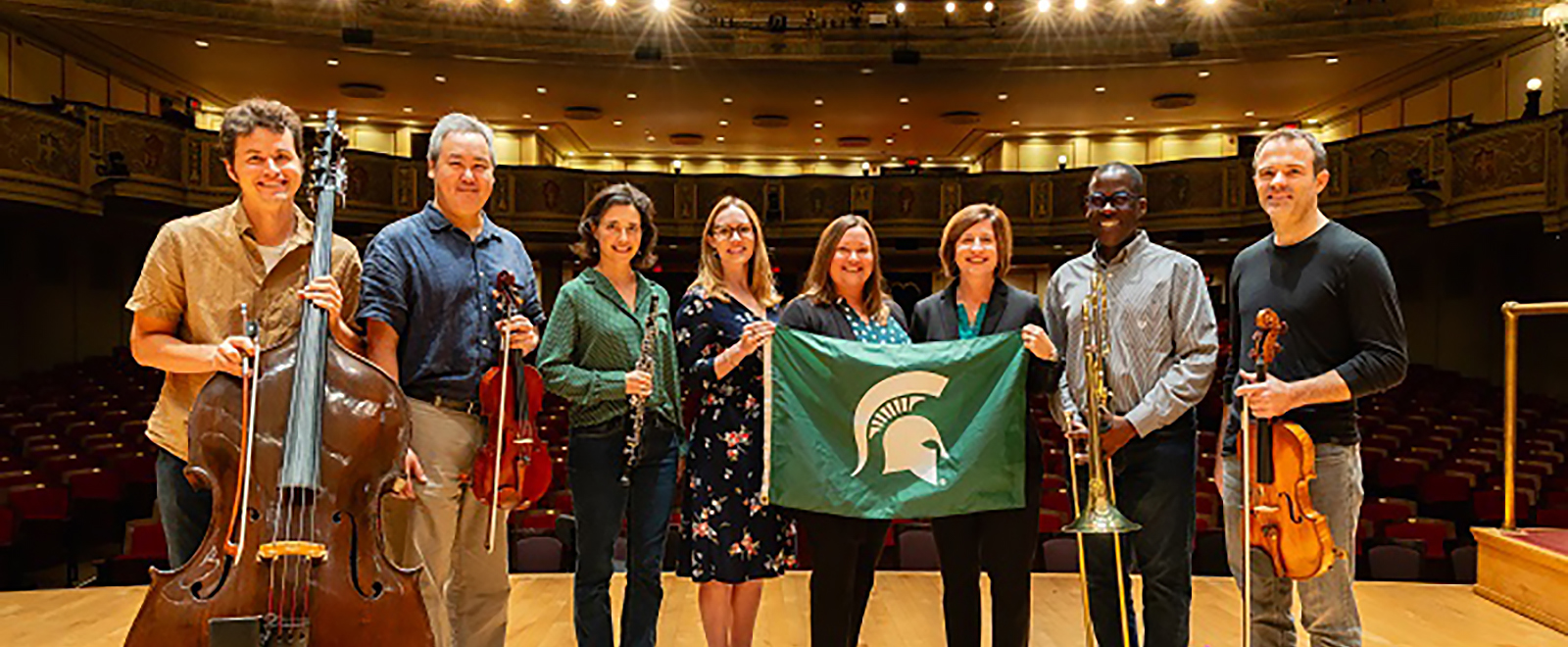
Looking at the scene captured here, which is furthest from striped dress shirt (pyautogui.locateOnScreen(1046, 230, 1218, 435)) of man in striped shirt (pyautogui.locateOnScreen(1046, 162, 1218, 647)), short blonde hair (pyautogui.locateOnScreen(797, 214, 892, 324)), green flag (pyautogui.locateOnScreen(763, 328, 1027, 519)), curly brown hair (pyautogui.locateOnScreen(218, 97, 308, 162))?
curly brown hair (pyautogui.locateOnScreen(218, 97, 308, 162))

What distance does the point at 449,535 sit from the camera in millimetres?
2674

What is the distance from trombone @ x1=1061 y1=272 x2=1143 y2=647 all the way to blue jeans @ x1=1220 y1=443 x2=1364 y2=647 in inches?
13.4

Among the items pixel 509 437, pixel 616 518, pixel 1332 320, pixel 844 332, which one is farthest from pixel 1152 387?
pixel 509 437

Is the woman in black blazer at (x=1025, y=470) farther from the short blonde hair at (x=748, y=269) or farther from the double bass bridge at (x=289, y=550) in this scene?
the double bass bridge at (x=289, y=550)

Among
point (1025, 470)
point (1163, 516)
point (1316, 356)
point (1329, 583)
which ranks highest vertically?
point (1316, 356)

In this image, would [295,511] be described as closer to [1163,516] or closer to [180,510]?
[180,510]

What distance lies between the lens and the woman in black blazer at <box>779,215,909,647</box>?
9.66 ft

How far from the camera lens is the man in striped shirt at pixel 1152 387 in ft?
9.50

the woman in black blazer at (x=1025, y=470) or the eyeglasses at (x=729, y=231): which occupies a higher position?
the eyeglasses at (x=729, y=231)

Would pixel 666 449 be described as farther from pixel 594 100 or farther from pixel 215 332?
pixel 594 100

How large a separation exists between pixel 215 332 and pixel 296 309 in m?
0.18

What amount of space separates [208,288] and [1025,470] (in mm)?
2217

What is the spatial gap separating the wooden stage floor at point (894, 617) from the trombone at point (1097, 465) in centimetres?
127

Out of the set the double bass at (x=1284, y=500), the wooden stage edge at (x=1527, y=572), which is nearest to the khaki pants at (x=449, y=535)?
the double bass at (x=1284, y=500)
